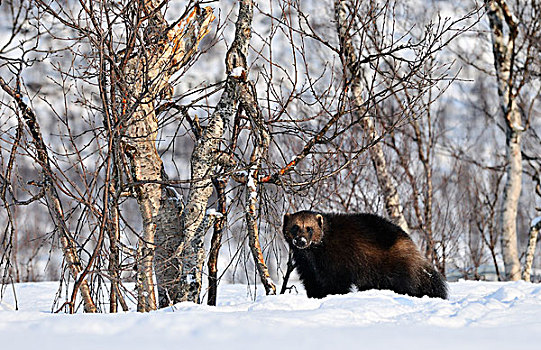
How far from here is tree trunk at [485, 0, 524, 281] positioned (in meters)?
9.06

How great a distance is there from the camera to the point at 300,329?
7.39 ft

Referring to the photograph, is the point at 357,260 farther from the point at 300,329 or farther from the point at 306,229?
the point at 300,329

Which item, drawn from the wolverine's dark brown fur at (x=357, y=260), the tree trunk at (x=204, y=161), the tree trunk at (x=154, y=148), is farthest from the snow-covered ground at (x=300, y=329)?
the wolverine's dark brown fur at (x=357, y=260)

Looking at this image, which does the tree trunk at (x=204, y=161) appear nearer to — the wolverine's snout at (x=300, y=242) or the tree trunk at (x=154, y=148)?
the tree trunk at (x=154, y=148)

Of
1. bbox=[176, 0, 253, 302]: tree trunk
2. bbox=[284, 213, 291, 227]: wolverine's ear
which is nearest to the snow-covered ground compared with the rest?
bbox=[176, 0, 253, 302]: tree trunk

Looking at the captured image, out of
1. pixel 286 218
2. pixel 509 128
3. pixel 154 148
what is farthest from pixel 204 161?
pixel 509 128

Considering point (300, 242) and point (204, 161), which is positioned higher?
point (204, 161)

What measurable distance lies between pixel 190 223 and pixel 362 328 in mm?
2400

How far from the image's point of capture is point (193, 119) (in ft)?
16.5

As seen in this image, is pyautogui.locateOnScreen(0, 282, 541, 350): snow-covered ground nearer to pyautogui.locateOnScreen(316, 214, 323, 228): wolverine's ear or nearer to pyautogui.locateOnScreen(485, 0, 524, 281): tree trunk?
pyautogui.locateOnScreen(316, 214, 323, 228): wolverine's ear

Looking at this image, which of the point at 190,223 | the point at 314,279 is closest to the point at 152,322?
the point at 190,223

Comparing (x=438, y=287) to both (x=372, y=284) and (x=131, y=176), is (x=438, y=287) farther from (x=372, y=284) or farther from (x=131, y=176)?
(x=131, y=176)

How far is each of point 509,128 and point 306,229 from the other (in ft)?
17.9

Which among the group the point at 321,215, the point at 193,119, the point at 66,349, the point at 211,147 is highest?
the point at 193,119
